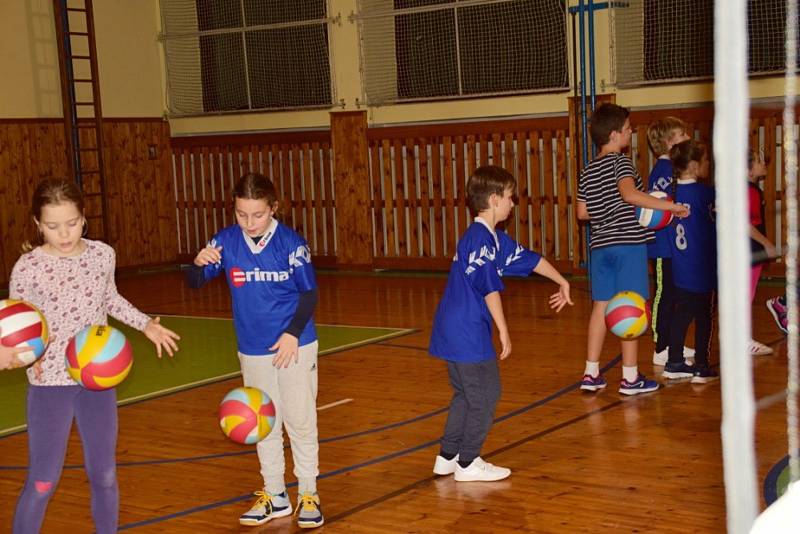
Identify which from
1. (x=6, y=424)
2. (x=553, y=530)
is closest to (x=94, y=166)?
(x=6, y=424)

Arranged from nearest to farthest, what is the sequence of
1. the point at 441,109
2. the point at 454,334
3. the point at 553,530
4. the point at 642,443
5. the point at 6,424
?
the point at 553,530, the point at 454,334, the point at 642,443, the point at 6,424, the point at 441,109

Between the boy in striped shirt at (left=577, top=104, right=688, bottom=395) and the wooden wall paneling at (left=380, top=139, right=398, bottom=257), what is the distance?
6.95 metres

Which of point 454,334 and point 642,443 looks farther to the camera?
point 642,443

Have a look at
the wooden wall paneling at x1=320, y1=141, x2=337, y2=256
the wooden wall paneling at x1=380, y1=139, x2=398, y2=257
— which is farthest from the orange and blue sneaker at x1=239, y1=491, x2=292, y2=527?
the wooden wall paneling at x1=320, y1=141, x2=337, y2=256

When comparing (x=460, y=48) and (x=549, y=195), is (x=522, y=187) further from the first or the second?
(x=460, y=48)

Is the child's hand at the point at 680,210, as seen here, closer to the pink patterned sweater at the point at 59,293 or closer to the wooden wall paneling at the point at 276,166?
the pink patterned sweater at the point at 59,293

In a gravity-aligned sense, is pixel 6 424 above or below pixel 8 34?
below

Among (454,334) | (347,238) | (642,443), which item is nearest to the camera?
(454,334)

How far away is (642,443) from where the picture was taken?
5453 millimetres

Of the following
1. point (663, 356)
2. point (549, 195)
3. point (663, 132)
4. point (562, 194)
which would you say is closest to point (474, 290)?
point (663, 356)

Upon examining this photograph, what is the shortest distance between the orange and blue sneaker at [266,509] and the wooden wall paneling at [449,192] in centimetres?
833

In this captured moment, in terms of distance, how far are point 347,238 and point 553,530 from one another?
9.63 meters

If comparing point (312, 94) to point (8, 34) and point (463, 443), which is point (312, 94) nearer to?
point (8, 34)

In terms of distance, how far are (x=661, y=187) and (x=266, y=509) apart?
3.65 meters
